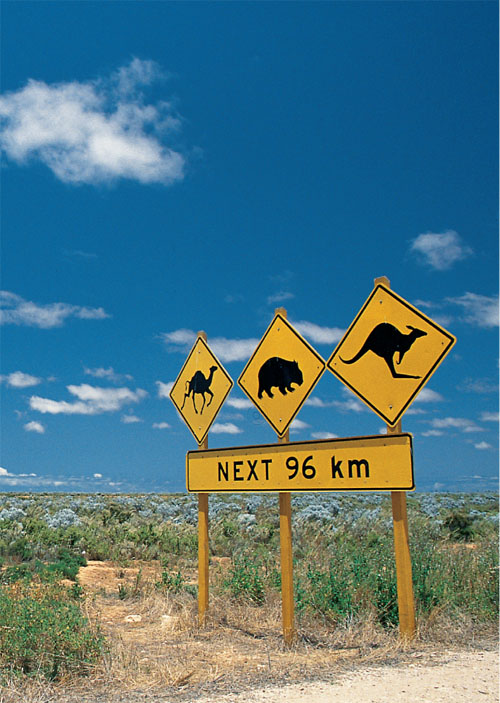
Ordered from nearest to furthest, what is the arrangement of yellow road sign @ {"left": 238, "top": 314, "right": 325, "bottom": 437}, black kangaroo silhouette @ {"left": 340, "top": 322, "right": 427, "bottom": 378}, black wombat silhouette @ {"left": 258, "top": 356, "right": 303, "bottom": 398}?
1. black kangaroo silhouette @ {"left": 340, "top": 322, "right": 427, "bottom": 378}
2. yellow road sign @ {"left": 238, "top": 314, "right": 325, "bottom": 437}
3. black wombat silhouette @ {"left": 258, "top": 356, "right": 303, "bottom": 398}

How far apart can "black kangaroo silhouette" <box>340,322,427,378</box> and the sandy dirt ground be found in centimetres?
298

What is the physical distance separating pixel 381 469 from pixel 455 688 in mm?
2154

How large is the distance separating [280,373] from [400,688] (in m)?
3.89

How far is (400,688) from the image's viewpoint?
5.39 metres

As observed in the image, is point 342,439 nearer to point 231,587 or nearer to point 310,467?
point 310,467

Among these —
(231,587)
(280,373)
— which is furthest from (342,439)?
(231,587)

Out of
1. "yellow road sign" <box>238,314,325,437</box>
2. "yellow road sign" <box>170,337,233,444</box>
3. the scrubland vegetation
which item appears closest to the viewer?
the scrubland vegetation

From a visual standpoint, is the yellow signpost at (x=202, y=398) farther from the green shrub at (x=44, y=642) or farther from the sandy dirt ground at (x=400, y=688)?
the sandy dirt ground at (x=400, y=688)

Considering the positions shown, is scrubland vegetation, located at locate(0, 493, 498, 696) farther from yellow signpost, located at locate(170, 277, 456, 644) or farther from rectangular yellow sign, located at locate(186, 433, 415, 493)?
rectangular yellow sign, located at locate(186, 433, 415, 493)

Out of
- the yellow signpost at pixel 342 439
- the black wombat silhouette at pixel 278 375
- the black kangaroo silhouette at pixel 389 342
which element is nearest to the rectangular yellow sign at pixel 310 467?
the yellow signpost at pixel 342 439

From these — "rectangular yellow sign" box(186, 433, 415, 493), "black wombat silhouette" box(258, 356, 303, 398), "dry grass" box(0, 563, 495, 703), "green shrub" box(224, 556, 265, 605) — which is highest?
"black wombat silhouette" box(258, 356, 303, 398)

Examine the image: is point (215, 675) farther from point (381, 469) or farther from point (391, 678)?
point (381, 469)

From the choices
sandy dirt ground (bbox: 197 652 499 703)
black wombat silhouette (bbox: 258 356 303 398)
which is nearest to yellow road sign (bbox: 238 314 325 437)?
black wombat silhouette (bbox: 258 356 303 398)

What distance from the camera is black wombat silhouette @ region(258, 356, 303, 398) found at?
7.78m
